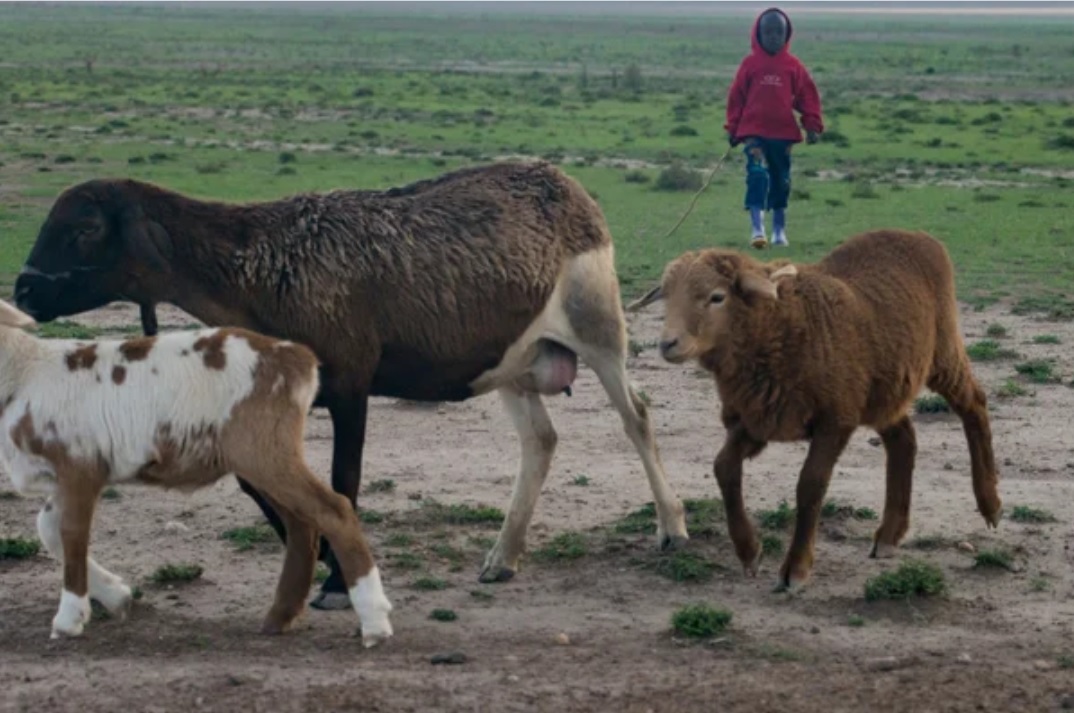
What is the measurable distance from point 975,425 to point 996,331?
17.0 ft

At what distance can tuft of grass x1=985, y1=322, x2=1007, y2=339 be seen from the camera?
591 inches

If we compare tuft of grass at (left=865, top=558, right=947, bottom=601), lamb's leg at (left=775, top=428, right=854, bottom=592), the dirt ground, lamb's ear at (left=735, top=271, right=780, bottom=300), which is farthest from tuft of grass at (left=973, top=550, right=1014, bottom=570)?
lamb's ear at (left=735, top=271, right=780, bottom=300)

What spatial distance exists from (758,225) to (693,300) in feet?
31.7

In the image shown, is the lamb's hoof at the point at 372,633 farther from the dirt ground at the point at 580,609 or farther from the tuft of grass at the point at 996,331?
the tuft of grass at the point at 996,331

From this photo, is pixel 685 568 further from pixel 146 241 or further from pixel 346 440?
pixel 146 241

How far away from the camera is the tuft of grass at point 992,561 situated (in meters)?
9.37

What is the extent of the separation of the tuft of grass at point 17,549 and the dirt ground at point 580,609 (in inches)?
3.1

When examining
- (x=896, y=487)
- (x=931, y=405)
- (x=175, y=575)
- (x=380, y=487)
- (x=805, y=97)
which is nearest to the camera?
(x=175, y=575)

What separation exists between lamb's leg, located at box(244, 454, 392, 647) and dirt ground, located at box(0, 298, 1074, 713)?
0.44 ft

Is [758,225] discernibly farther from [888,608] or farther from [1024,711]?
[1024,711]

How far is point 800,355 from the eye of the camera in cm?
908

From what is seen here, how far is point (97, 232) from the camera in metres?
8.98

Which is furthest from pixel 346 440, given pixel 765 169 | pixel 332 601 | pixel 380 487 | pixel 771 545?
pixel 765 169

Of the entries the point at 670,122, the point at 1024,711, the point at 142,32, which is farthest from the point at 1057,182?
the point at 142,32
